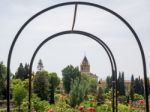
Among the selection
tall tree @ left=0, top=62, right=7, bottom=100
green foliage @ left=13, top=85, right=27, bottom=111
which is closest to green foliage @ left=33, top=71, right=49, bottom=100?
tall tree @ left=0, top=62, right=7, bottom=100

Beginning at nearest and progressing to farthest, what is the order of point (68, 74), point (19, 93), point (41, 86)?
point (19, 93)
point (41, 86)
point (68, 74)

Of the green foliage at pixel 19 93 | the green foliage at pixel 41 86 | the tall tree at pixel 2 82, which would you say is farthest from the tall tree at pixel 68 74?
the green foliage at pixel 19 93

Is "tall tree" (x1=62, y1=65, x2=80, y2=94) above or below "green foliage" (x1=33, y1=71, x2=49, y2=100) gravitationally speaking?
above

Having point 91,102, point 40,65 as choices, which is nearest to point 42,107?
point 91,102

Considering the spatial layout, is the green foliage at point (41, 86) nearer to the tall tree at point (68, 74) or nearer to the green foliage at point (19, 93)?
the green foliage at point (19, 93)

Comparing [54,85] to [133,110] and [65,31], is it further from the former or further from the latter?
[65,31]

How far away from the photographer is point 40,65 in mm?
99188

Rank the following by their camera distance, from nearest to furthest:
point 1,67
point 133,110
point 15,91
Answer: point 133,110, point 15,91, point 1,67

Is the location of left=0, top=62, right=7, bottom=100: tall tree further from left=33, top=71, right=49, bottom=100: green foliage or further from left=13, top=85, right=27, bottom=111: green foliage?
left=33, top=71, right=49, bottom=100: green foliage

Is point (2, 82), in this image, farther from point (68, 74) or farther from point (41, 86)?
point (68, 74)

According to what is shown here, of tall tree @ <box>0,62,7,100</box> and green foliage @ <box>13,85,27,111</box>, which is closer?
green foliage @ <box>13,85,27,111</box>

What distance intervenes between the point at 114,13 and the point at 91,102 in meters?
8.33

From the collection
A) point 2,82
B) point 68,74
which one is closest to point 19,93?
point 2,82

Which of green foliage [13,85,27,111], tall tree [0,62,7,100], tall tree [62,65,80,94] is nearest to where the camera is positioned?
green foliage [13,85,27,111]
